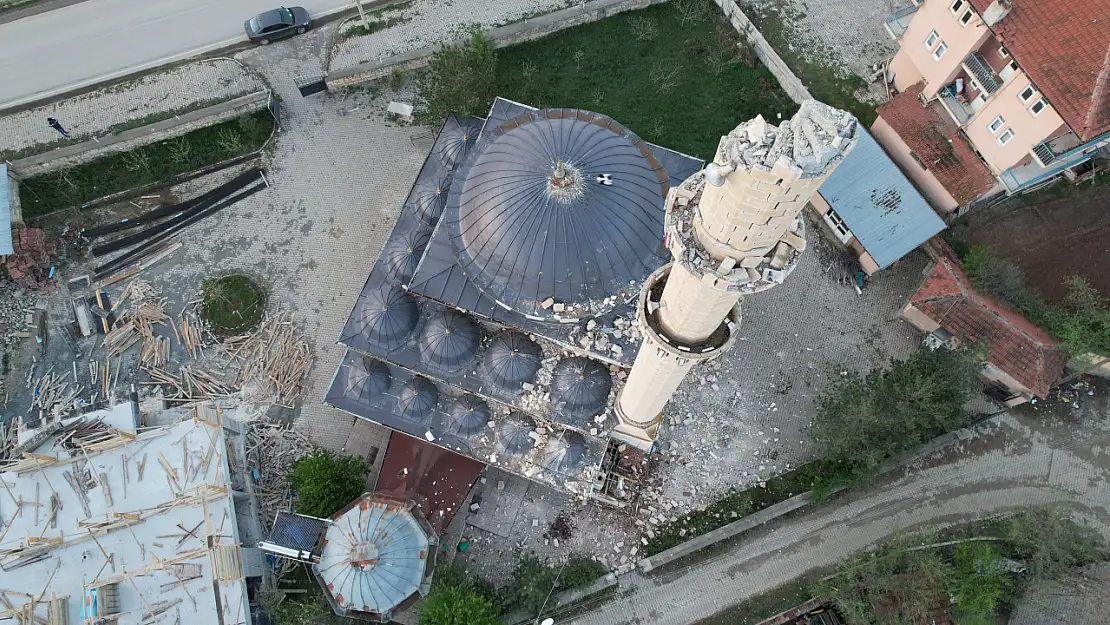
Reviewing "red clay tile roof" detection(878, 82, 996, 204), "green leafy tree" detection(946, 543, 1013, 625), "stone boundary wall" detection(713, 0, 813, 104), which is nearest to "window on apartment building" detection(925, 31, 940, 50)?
"red clay tile roof" detection(878, 82, 996, 204)

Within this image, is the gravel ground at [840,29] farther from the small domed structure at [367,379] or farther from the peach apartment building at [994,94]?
the small domed structure at [367,379]

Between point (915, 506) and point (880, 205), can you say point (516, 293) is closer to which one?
point (880, 205)

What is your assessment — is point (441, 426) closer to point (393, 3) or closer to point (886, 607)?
point (886, 607)

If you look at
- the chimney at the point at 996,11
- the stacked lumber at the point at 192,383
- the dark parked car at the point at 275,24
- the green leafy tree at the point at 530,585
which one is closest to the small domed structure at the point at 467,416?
the green leafy tree at the point at 530,585

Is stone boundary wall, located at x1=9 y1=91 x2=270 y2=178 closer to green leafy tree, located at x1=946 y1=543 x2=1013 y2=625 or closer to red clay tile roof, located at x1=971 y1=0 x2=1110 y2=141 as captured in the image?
red clay tile roof, located at x1=971 y1=0 x2=1110 y2=141

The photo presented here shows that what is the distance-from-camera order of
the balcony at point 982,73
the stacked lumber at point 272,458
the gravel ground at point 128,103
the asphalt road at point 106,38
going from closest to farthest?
the balcony at point 982,73
the stacked lumber at point 272,458
the gravel ground at point 128,103
the asphalt road at point 106,38

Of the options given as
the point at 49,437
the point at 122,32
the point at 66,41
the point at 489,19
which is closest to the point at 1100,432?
the point at 489,19
